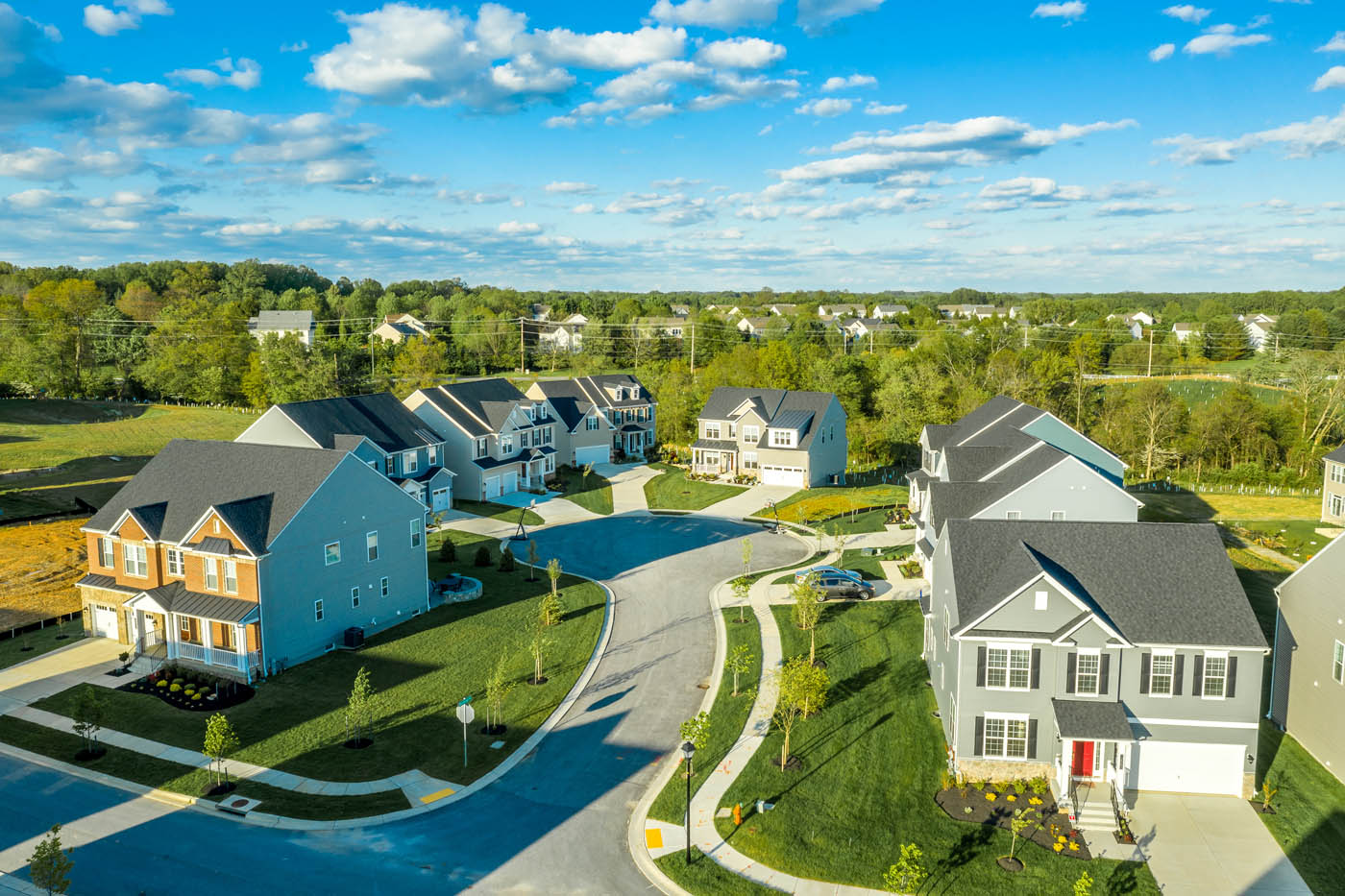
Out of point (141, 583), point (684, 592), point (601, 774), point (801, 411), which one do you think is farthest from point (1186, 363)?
point (141, 583)

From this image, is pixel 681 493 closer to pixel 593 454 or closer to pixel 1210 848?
pixel 593 454

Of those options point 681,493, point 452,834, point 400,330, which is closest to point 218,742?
point 452,834

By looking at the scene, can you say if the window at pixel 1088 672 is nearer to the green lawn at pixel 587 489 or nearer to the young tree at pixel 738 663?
the young tree at pixel 738 663

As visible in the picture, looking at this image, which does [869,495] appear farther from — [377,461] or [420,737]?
[420,737]

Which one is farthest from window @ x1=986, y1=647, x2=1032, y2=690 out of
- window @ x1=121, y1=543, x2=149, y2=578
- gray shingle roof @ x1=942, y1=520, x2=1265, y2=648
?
window @ x1=121, y1=543, x2=149, y2=578

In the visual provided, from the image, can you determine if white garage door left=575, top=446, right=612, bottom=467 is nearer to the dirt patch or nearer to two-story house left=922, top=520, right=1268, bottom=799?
the dirt patch
